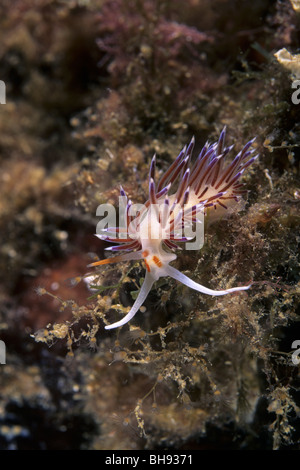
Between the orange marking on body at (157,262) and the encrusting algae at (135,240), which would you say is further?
the encrusting algae at (135,240)

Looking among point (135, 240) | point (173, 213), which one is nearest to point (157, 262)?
point (135, 240)

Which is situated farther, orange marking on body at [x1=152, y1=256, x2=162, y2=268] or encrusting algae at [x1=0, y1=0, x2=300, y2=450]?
encrusting algae at [x1=0, y1=0, x2=300, y2=450]

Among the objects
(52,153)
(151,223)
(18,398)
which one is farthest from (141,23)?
(18,398)

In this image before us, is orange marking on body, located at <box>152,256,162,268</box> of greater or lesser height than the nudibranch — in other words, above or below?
below

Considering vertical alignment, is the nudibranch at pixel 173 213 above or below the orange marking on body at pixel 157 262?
above

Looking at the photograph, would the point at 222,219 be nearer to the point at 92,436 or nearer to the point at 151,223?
the point at 151,223

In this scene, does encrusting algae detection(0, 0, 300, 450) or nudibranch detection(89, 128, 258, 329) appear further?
encrusting algae detection(0, 0, 300, 450)

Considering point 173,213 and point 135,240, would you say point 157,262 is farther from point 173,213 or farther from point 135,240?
point 173,213

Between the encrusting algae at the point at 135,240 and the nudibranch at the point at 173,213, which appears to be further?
the encrusting algae at the point at 135,240
